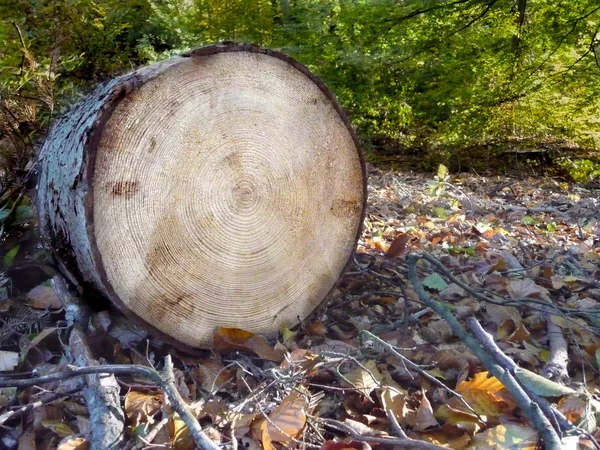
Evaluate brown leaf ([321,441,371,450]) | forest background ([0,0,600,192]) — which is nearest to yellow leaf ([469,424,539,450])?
brown leaf ([321,441,371,450])

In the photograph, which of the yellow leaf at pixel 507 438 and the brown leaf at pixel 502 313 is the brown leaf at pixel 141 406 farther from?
the brown leaf at pixel 502 313

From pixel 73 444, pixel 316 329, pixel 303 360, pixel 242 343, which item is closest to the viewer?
pixel 73 444

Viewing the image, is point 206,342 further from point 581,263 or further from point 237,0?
point 237,0

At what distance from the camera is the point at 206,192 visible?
1.73 metres

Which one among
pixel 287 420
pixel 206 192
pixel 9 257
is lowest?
pixel 287 420

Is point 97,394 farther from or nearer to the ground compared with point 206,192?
nearer to the ground

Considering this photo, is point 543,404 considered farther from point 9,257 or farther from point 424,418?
point 9,257

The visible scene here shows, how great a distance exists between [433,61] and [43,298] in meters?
5.46

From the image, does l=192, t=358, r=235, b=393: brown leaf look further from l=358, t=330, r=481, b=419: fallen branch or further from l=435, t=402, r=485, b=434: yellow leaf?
l=435, t=402, r=485, b=434: yellow leaf

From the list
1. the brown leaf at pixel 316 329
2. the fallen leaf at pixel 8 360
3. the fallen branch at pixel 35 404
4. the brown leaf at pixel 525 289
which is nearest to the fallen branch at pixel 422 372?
the brown leaf at pixel 316 329

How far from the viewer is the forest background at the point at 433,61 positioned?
20.5 ft

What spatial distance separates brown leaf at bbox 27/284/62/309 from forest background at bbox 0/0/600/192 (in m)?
4.12

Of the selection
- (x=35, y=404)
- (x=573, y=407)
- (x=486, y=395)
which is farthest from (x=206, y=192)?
(x=573, y=407)

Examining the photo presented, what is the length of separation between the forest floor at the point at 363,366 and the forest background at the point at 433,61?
4.12 meters
